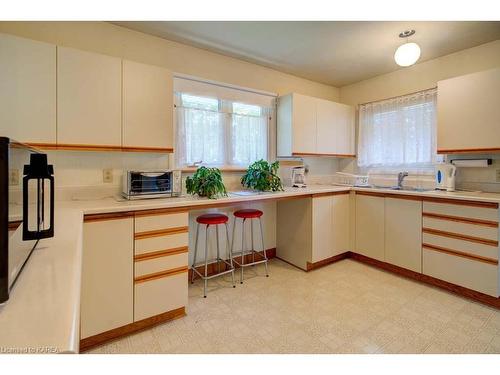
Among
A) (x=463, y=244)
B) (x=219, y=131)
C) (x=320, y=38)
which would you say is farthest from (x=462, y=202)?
(x=219, y=131)

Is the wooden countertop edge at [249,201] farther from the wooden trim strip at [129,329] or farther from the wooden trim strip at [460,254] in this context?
the wooden trim strip at [129,329]

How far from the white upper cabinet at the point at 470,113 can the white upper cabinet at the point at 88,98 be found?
313cm

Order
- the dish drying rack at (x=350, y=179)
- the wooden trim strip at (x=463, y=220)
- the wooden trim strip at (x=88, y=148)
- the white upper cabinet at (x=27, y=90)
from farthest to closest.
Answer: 1. the dish drying rack at (x=350, y=179)
2. the wooden trim strip at (x=463, y=220)
3. the wooden trim strip at (x=88, y=148)
4. the white upper cabinet at (x=27, y=90)

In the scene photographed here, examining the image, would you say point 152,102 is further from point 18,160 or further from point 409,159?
point 409,159

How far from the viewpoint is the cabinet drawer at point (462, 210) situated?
2.18 meters

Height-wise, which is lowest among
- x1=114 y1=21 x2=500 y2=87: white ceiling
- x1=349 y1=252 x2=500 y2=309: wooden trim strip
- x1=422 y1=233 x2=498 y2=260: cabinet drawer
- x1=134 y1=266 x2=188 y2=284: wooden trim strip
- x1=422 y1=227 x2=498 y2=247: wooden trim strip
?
x1=349 y1=252 x2=500 y2=309: wooden trim strip

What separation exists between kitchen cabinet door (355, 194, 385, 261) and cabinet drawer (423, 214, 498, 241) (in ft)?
1.57

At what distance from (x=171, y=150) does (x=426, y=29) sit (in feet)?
8.47

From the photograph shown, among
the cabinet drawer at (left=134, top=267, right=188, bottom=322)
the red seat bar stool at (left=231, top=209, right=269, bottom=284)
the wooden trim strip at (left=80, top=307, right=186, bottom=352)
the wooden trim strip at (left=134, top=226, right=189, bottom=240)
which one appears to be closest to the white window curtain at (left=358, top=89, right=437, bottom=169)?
the red seat bar stool at (left=231, top=209, right=269, bottom=284)

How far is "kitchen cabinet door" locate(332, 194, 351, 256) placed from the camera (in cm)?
317

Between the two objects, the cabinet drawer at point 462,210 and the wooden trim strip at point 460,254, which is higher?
the cabinet drawer at point 462,210

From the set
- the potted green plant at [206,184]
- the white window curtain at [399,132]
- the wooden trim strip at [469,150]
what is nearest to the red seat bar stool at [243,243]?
the potted green plant at [206,184]

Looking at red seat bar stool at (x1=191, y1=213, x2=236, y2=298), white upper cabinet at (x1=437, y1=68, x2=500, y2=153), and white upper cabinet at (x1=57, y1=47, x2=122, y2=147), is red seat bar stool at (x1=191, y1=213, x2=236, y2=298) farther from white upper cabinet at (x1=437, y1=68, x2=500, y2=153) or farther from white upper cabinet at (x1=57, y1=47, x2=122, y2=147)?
white upper cabinet at (x1=437, y1=68, x2=500, y2=153)
